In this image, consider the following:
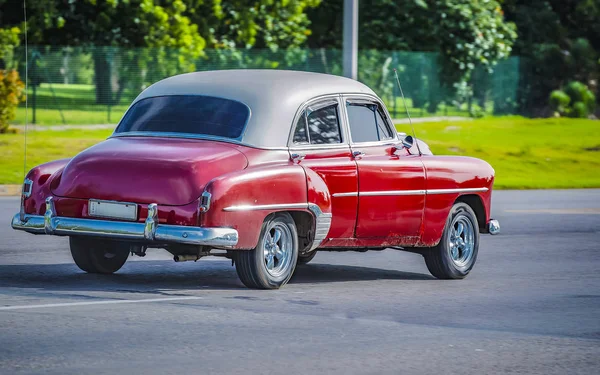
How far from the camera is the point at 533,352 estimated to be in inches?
330

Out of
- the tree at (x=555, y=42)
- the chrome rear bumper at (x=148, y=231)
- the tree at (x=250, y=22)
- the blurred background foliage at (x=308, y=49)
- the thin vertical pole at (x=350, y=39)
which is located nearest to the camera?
the chrome rear bumper at (x=148, y=231)

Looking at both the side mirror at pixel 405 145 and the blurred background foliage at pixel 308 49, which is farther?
the blurred background foliage at pixel 308 49

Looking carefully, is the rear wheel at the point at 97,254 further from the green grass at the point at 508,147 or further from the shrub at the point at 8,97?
the shrub at the point at 8,97

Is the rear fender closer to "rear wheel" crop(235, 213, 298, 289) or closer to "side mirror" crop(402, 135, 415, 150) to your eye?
"rear wheel" crop(235, 213, 298, 289)

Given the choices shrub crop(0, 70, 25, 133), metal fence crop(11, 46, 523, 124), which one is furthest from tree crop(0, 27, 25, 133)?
metal fence crop(11, 46, 523, 124)

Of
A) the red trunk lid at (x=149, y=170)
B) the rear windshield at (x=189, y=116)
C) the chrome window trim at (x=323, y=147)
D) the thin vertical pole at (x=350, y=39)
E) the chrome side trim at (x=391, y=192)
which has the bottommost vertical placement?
the chrome side trim at (x=391, y=192)

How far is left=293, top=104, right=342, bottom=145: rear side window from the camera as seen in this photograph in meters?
11.3

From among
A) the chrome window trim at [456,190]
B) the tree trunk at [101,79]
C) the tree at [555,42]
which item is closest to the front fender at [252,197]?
the chrome window trim at [456,190]

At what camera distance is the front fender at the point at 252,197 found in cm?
1009

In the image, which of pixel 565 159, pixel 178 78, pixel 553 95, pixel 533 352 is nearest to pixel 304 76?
pixel 178 78

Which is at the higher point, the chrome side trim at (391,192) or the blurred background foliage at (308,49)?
the blurred background foliage at (308,49)

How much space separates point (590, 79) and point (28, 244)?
1387 inches

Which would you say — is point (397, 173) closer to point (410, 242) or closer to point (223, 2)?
point (410, 242)

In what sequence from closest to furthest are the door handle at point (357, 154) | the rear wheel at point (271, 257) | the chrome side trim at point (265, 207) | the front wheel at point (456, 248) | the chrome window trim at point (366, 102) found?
the chrome side trim at point (265, 207) → the rear wheel at point (271, 257) → the door handle at point (357, 154) → the chrome window trim at point (366, 102) → the front wheel at point (456, 248)
